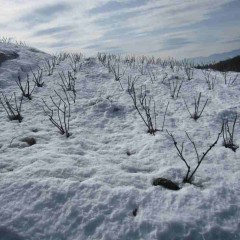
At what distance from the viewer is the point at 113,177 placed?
2.58 m

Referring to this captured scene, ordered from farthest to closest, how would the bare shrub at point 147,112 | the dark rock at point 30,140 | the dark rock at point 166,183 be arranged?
the bare shrub at point 147,112
the dark rock at point 30,140
the dark rock at point 166,183

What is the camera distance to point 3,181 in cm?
243

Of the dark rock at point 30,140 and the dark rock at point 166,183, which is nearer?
the dark rock at point 166,183

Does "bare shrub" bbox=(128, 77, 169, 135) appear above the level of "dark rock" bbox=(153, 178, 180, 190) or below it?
above

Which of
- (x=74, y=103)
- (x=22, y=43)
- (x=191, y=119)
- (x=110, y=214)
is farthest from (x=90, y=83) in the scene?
(x=22, y=43)

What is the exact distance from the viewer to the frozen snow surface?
206cm

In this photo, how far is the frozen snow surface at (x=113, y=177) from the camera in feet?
6.77

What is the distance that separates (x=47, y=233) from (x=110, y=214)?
1.43 feet

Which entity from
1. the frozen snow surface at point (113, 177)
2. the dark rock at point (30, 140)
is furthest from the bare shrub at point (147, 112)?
the dark rock at point (30, 140)

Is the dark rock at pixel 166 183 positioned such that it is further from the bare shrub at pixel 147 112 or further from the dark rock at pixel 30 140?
the dark rock at pixel 30 140

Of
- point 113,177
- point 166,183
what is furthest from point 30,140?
point 166,183

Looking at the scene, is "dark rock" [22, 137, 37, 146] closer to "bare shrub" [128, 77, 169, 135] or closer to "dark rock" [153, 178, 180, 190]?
"bare shrub" [128, 77, 169, 135]

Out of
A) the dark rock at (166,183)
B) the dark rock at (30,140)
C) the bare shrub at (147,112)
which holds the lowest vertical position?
the dark rock at (166,183)

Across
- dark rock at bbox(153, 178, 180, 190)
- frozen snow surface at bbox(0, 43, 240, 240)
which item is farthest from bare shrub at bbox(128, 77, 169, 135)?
dark rock at bbox(153, 178, 180, 190)
